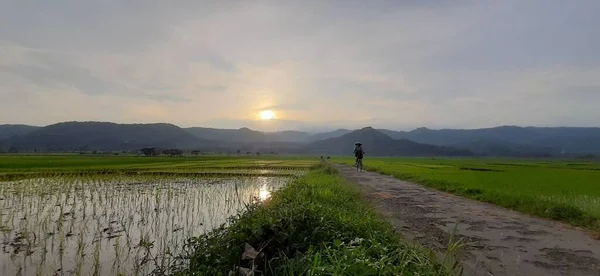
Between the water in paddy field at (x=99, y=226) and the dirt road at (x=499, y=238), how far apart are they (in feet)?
14.4

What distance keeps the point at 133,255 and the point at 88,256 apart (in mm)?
776

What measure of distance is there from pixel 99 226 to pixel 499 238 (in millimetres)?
9146

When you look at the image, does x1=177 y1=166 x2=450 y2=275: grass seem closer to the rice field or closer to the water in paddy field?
the water in paddy field

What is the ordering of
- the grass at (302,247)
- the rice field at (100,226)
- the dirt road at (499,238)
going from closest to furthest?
the grass at (302,247), the dirt road at (499,238), the rice field at (100,226)

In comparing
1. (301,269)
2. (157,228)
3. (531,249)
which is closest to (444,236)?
(531,249)

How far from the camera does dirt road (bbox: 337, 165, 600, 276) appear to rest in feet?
17.6

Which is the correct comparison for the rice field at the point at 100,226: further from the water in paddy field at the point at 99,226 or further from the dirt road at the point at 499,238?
the dirt road at the point at 499,238

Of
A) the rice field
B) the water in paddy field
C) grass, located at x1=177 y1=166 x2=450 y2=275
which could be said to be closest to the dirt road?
grass, located at x1=177 y1=166 x2=450 y2=275

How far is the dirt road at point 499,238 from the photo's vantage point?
212 inches

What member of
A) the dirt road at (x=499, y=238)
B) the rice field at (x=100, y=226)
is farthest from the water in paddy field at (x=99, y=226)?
the dirt road at (x=499, y=238)

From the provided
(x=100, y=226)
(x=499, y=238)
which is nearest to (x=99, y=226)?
(x=100, y=226)

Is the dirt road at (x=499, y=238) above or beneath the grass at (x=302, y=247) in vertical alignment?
beneath

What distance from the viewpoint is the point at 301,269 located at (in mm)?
3932

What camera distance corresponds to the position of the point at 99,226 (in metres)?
8.92
